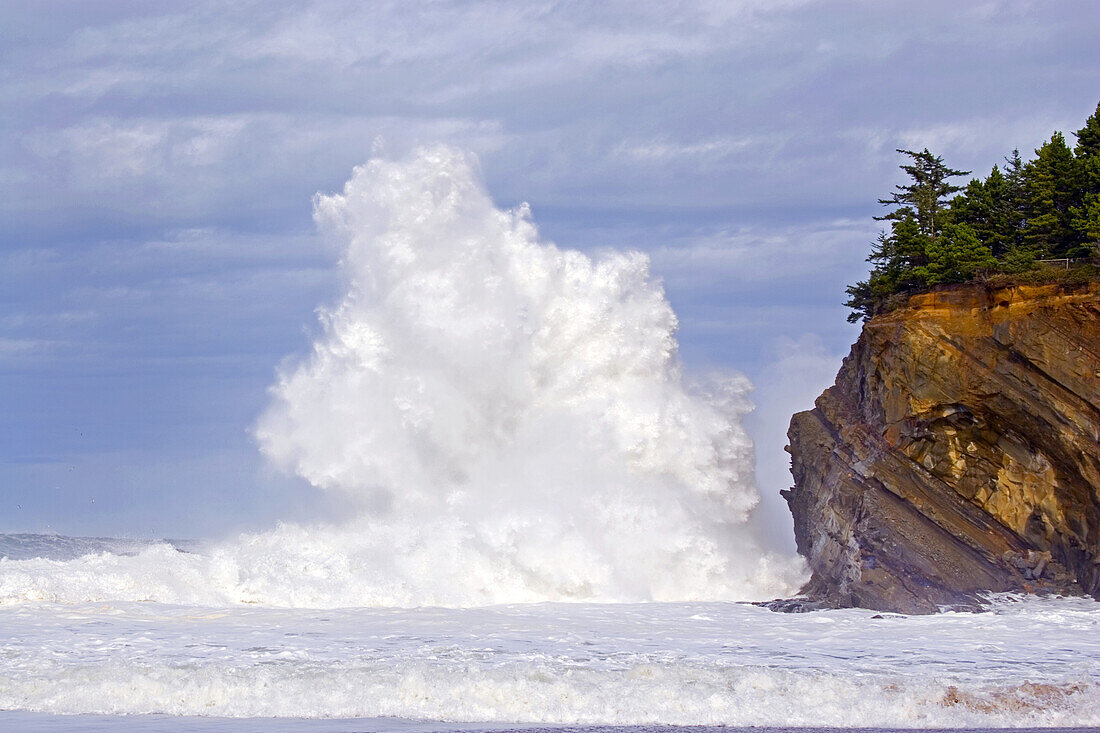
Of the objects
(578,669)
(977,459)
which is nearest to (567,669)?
(578,669)

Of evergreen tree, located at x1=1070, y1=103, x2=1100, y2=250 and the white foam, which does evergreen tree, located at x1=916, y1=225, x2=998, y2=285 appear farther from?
the white foam

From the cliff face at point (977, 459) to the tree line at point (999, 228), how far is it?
4.02 ft

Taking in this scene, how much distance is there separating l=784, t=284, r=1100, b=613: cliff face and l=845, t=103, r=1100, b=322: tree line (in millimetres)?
1224

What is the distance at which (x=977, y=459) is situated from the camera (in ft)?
97.3

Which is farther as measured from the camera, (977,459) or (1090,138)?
(1090,138)

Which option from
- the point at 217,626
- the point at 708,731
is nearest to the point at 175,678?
the point at 217,626

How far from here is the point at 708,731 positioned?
16109mm

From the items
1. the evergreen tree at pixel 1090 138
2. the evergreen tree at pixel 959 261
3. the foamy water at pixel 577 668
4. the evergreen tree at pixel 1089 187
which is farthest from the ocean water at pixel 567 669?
the evergreen tree at pixel 1090 138

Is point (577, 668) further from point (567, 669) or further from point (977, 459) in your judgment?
point (977, 459)

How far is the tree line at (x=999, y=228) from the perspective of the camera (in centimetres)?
3127

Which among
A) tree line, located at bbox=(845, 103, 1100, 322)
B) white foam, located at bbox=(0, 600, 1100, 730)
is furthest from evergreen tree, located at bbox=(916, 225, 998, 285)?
white foam, located at bbox=(0, 600, 1100, 730)

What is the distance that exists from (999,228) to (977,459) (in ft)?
27.7

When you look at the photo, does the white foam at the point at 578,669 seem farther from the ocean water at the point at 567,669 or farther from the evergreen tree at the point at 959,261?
the evergreen tree at the point at 959,261

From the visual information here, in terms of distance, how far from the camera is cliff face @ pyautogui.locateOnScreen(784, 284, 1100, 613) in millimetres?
28438
